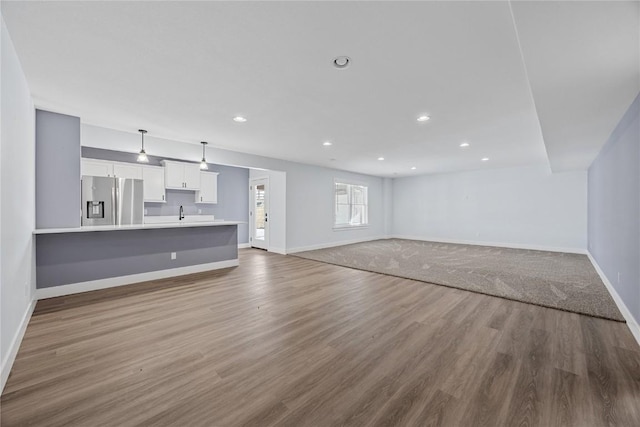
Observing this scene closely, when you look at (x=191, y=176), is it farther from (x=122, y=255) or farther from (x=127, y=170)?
(x=122, y=255)

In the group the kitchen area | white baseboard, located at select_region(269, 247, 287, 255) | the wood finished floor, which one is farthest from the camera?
white baseboard, located at select_region(269, 247, 287, 255)

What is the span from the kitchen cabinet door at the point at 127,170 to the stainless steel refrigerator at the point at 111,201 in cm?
58

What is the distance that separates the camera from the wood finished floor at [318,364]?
1.53 m

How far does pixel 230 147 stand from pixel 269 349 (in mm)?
4413

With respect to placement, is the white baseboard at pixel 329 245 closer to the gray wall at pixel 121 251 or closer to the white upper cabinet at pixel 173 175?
the gray wall at pixel 121 251

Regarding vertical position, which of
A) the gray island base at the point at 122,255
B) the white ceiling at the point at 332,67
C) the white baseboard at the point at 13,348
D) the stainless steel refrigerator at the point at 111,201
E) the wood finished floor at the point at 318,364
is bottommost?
the wood finished floor at the point at 318,364

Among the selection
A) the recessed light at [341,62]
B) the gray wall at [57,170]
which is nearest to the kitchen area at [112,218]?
the gray wall at [57,170]

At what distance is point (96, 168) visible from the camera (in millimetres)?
5590

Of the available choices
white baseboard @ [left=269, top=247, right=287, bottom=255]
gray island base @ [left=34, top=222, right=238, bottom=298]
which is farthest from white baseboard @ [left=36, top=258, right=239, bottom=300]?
white baseboard @ [left=269, top=247, right=287, bottom=255]

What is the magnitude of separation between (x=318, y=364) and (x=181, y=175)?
6.20 m

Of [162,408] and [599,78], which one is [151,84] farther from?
[599,78]

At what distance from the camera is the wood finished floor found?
60.4 inches

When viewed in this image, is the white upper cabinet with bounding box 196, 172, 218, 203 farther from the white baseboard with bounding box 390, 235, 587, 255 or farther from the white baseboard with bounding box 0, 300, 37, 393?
the white baseboard with bounding box 390, 235, 587, 255

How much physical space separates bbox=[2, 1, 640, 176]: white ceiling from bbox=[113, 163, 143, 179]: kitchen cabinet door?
209cm
